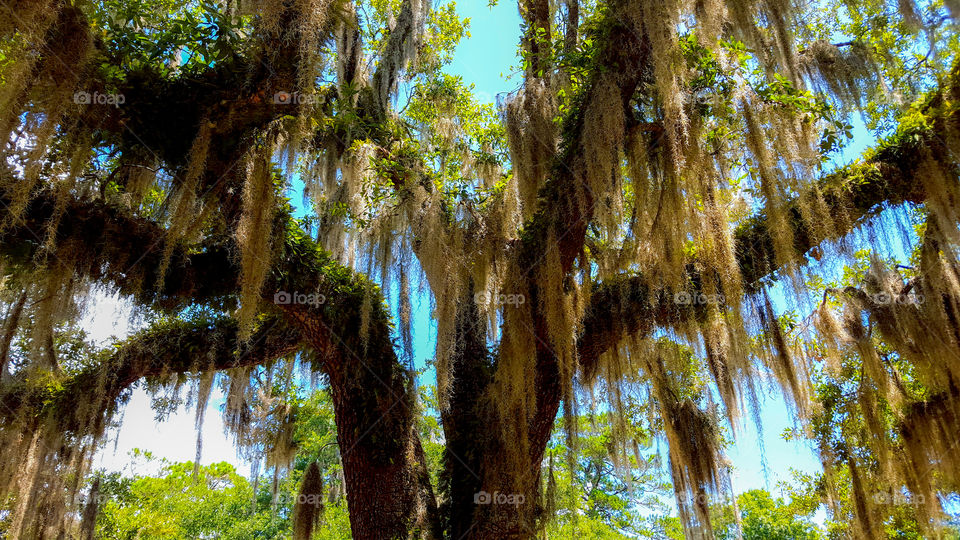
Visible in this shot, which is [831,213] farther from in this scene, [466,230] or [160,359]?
[160,359]

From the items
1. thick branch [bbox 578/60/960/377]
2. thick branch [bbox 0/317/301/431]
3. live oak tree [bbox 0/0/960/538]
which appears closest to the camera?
live oak tree [bbox 0/0/960/538]

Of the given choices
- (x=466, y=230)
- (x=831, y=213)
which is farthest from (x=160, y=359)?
(x=831, y=213)

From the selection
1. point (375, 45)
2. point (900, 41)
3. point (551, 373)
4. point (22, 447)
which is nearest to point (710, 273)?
point (551, 373)

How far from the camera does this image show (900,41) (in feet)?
20.6

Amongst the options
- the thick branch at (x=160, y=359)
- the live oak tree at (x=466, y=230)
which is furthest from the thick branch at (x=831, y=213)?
the thick branch at (x=160, y=359)

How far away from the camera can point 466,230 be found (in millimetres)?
4656

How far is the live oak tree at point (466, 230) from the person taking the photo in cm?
387

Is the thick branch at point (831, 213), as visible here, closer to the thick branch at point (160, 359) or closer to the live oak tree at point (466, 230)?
the live oak tree at point (466, 230)

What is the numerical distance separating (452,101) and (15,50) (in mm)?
4656

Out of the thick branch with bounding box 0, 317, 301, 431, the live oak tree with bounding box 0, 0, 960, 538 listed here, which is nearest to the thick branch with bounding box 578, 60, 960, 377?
the live oak tree with bounding box 0, 0, 960, 538

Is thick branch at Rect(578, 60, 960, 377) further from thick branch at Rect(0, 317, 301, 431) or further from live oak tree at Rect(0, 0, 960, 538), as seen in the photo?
thick branch at Rect(0, 317, 301, 431)

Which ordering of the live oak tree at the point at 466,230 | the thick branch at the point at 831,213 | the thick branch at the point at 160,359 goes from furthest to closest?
the thick branch at the point at 160,359, the thick branch at the point at 831,213, the live oak tree at the point at 466,230

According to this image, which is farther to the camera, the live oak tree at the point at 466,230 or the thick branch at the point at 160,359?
the thick branch at the point at 160,359

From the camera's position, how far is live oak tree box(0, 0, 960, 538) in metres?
3.87
